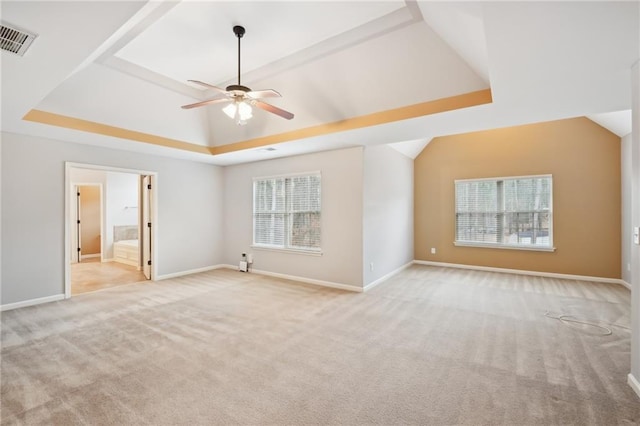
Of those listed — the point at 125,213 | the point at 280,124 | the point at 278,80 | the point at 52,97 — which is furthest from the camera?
the point at 125,213

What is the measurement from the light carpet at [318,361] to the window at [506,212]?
170 centimetres

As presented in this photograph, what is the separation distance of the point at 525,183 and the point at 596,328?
141 inches

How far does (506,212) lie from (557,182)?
104 cm

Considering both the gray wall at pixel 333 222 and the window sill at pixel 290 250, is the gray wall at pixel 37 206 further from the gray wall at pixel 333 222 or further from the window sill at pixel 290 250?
the gray wall at pixel 333 222

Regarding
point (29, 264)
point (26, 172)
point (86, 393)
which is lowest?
point (86, 393)

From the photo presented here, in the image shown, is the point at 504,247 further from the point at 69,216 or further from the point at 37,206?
the point at 37,206

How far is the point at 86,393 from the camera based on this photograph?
2.11 m

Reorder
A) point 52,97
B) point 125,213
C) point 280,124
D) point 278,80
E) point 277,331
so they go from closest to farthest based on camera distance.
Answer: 1. point 277,331
2. point 52,97
3. point 278,80
4. point 280,124
5. point 125,213

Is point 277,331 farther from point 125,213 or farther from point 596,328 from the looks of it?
point 125,213

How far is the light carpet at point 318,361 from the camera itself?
75.9 inches

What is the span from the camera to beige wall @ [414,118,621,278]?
17.3ft

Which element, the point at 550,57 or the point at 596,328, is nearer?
the point at 550,57

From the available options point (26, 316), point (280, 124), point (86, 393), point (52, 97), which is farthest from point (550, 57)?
point (26, 316)

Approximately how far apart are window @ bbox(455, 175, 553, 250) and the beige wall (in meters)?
0.14
